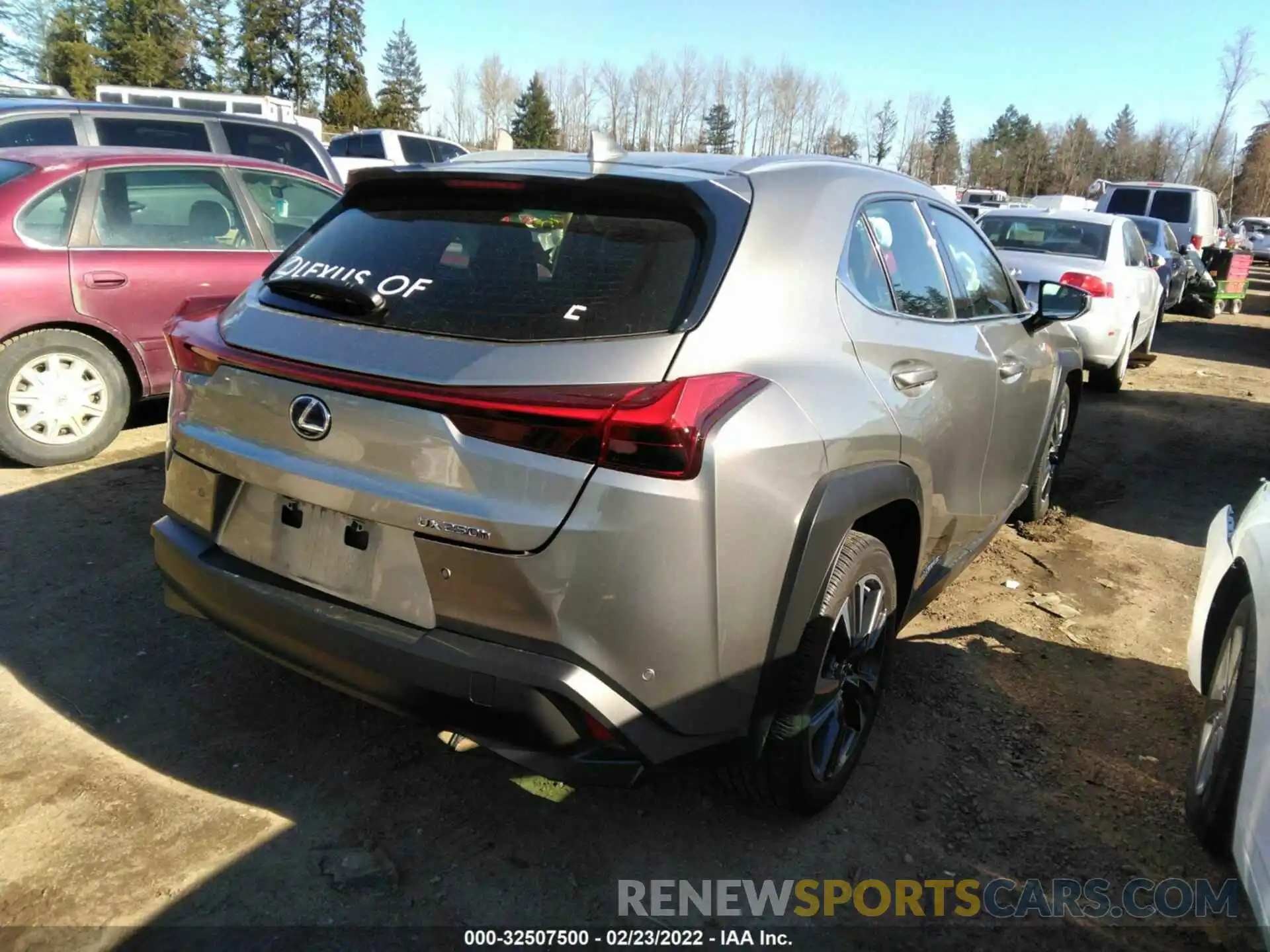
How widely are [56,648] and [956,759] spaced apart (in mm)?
3165

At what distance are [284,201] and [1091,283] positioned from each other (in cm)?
666

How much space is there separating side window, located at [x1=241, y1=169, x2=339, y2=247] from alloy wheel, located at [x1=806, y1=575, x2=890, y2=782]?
15.2 ft

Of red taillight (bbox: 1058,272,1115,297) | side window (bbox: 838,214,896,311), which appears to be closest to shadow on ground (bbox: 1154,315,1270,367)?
red taillight (bbox: 1058,272,1115,297)

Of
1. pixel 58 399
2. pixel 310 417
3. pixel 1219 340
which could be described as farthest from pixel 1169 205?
pixel 310 417

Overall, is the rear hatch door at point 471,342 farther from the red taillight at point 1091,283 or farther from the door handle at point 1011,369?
the red taillight at point 1091,283

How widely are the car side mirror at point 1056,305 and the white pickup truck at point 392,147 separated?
1543 centimetres

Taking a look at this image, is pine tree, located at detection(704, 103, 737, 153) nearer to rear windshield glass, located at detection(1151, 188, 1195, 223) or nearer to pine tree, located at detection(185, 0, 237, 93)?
pine tree, located at detection(185, 0, 237, 93)

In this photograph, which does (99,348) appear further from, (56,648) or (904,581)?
(904,581)

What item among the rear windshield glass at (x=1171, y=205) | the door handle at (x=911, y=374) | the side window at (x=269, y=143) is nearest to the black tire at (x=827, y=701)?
the door handle at (x=911, y=374)

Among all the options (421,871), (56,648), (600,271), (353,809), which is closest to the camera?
(600,271)

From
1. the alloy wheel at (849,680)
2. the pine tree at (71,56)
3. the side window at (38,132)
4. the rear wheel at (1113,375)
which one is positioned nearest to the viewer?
the alloy wheel at (849,680)

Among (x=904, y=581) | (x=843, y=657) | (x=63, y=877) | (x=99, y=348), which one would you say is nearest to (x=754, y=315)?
(x=843, y=657)

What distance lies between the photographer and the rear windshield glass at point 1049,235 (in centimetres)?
902

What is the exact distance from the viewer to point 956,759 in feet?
10.1
